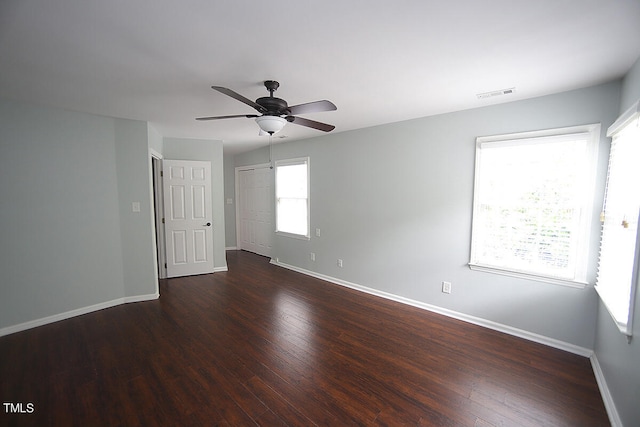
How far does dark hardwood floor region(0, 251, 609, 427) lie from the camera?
168 centimetres

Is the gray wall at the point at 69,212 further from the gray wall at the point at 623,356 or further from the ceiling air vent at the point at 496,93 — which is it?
the gray wall at the point at 623,356

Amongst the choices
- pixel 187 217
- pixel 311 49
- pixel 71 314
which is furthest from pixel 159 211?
pixel 311 49

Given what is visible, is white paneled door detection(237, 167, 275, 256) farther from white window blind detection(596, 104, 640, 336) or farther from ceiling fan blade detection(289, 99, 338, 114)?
white window blind detection(596, 104, 640, 336)

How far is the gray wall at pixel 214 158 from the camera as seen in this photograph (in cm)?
436

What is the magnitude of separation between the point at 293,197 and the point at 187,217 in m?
1.96

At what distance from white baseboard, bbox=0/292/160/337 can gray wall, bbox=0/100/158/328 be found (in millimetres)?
Result: 40

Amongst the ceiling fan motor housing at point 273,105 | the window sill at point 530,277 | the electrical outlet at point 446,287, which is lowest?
the electrical outlet at point 446,287

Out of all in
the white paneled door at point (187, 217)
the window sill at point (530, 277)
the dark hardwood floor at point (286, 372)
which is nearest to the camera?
the dark hardwood floor at point (286, 372)

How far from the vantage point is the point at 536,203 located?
97.7 inches

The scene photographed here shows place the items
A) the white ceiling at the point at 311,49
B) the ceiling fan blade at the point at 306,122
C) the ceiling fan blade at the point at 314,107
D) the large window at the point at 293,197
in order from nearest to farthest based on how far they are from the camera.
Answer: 1. the white ceiling at the point at 311,49
2. the ceiling fan blade at the point at 314,107
3. the ceiling fan blade at the point at 306,122
4. the large window at the point at 293,197

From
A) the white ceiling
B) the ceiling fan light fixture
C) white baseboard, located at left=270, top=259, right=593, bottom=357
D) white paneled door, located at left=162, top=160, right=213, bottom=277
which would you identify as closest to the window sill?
white baseboard, located at left=270, top=259, right=593, bottom=357

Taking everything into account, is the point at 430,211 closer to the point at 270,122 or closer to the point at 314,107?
the point at 314,107

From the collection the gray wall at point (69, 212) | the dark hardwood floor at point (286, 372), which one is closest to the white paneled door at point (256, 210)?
the gray wall at point (69, 212)

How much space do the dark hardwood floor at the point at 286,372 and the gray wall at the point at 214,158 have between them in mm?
1644
